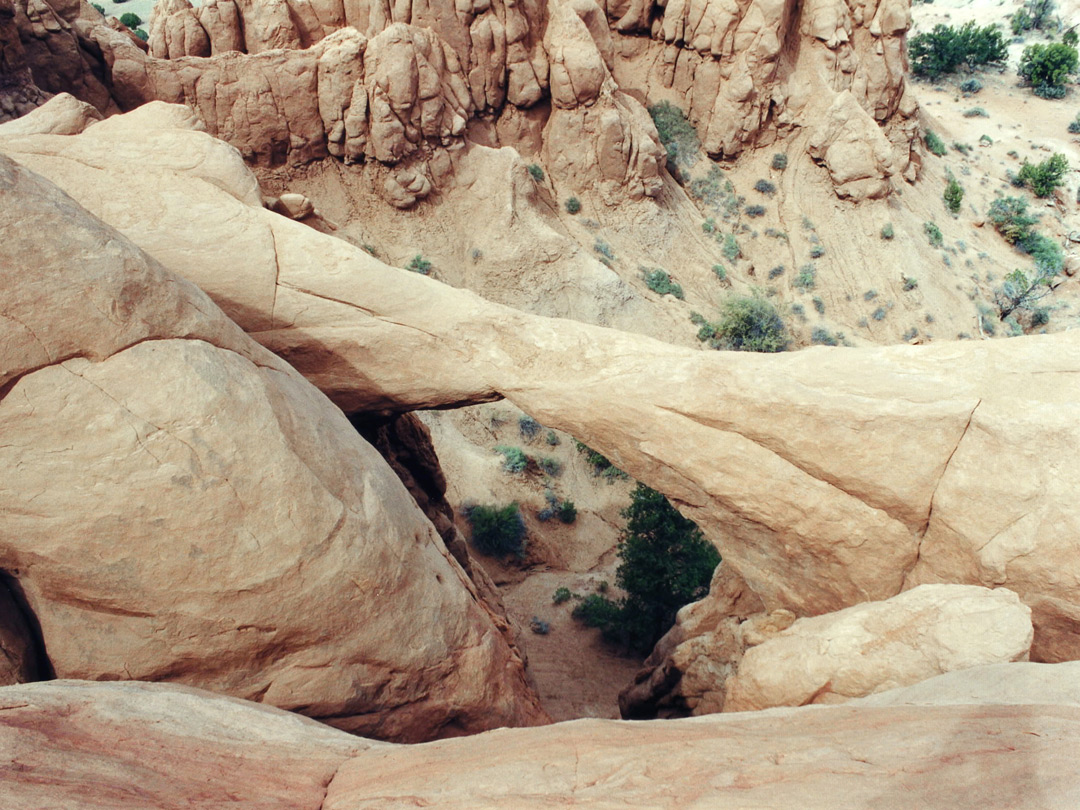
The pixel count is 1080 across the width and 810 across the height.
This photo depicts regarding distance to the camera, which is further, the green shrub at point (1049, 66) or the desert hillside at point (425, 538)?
the green shrub at point (1049, 66)

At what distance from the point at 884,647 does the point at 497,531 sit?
1050 cm

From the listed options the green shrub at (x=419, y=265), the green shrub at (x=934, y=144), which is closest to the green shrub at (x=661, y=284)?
the green shrub at (x=419, y=265)

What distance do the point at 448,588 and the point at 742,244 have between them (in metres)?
21.1

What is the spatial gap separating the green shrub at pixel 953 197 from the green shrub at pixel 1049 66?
17620 mm

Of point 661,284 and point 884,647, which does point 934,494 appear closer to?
point 884,647

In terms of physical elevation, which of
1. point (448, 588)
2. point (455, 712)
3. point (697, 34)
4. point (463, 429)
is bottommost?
point (463, 429)

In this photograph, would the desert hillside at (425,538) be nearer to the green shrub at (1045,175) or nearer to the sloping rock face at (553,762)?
the sloping rock face at (553,762)

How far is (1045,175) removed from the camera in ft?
91.2

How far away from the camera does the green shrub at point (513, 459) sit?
16500 millimetres

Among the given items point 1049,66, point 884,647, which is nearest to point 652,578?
point 884,647

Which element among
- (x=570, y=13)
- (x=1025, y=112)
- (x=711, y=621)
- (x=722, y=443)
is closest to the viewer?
(x=722, y=443)

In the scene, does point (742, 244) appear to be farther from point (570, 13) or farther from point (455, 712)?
point (455, 712)

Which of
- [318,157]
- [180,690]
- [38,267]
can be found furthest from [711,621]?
[318,157]

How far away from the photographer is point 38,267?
359 cm
